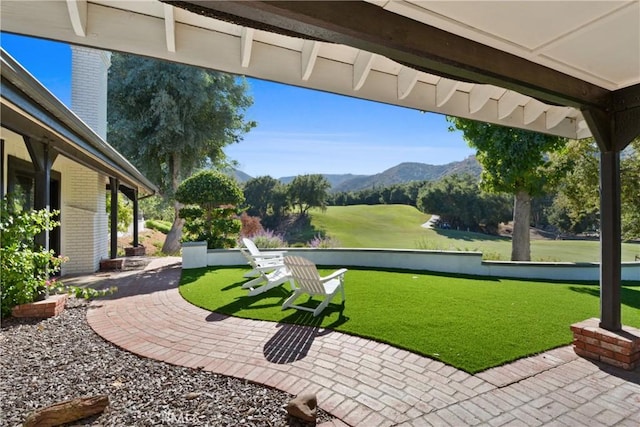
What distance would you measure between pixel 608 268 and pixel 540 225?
32.8 m

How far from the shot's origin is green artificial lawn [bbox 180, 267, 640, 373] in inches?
139

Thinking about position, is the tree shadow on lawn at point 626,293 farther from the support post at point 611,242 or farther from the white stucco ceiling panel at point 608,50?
the white stucco ceiling panel at point 608,50

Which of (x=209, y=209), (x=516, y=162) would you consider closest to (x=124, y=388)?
(x=209, y=209)

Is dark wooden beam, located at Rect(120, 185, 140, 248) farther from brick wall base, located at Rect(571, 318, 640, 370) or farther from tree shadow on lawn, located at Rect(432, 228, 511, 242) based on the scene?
tree shadow on lawn, located at Rect(432, 228, 511, 242)

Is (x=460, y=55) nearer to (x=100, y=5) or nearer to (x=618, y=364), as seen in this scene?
(x=100, y=5)

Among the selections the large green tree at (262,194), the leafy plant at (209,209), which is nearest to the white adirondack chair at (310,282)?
the leafy plant at (209,209)

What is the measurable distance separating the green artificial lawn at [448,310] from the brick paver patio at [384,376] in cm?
22

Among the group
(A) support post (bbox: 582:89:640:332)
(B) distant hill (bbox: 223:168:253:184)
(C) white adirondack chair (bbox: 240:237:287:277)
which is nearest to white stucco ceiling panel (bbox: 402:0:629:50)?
(A) support post (bbox: 582:89:640:332)

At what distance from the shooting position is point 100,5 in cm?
210

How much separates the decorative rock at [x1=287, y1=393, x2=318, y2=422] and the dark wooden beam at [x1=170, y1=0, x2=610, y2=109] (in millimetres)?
2326

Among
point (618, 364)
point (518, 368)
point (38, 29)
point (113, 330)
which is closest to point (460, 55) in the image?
point (38, 29)

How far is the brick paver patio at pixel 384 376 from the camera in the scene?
2.41 meters

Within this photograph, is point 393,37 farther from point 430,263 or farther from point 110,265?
point 110,265

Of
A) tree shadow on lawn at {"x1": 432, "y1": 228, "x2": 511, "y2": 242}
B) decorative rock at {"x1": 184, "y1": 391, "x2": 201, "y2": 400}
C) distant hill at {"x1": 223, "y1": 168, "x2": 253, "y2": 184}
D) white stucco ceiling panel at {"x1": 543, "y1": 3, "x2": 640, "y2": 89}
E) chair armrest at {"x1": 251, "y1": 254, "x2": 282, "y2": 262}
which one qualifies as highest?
distant hill at {"x1": 223, "y1": 168, "x2": 253, "y2": 184}
